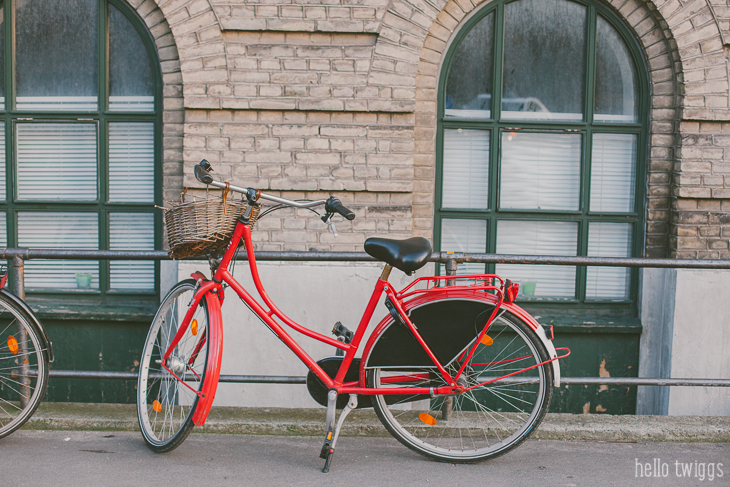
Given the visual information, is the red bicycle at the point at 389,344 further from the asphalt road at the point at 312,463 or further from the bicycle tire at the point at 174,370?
the asphalt road at the point at 312,463

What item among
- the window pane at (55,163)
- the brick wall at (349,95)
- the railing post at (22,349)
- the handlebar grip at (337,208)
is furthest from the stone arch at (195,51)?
the handlebar grip at (337,208)

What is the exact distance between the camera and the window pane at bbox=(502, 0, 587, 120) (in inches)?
189

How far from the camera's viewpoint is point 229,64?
4449mm

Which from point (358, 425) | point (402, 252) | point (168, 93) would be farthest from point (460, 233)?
point (168, 93)

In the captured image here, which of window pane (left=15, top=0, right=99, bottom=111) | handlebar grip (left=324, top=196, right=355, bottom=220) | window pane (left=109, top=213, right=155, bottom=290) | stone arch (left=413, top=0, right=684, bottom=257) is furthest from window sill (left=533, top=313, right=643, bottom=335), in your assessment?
window pane (left=15, top=0, right=99, bottom=111)

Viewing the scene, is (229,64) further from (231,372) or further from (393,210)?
(231,372)

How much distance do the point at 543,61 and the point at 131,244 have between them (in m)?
3.49

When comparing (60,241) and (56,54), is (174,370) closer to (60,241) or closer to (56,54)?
(60,241)

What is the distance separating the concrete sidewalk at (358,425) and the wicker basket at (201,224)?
Result: 1256 mm

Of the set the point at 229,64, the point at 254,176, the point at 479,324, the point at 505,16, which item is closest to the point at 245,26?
the point at 229,64

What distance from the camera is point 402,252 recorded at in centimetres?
300

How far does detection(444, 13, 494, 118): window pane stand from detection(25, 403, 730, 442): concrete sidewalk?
7.68 ft

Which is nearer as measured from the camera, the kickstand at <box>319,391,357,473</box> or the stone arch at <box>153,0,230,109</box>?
the kickstand at <box>319,391,357,473</box>

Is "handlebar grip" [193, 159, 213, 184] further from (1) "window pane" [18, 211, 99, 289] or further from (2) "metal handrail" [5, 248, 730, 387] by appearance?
(1) "window pane" [18, 211, 99, 289]
